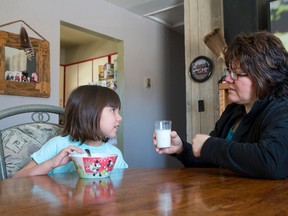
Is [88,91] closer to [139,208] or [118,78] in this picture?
[139,208]

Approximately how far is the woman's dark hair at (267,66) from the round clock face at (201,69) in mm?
1839

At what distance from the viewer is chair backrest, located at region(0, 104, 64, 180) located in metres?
1.30

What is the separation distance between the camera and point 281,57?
1.17 metres

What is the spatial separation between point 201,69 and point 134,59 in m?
1.30

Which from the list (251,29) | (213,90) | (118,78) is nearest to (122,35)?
(118,78)

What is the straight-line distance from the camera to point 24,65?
301 cm

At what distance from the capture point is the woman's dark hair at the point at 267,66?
116cm

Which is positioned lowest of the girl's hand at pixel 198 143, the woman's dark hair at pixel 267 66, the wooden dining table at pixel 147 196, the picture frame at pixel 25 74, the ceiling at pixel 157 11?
the wooden dining table at pixel 147 196

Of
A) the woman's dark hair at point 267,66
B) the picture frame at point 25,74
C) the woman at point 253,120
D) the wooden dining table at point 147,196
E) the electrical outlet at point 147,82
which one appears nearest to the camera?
the wooden dining table at point 147,196

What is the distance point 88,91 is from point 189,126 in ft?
6.02

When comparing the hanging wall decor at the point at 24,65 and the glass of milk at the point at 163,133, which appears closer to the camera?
the glass of milk at the point at 163,133

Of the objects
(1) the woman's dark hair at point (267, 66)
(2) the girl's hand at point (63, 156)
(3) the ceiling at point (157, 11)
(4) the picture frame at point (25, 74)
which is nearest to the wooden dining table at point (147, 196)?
(2) the girl's hand at point (63, 156)

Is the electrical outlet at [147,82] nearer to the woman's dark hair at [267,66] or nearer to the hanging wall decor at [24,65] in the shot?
the hanging wall decor at [24,65]

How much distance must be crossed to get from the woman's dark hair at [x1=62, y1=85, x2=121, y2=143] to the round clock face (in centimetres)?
176
